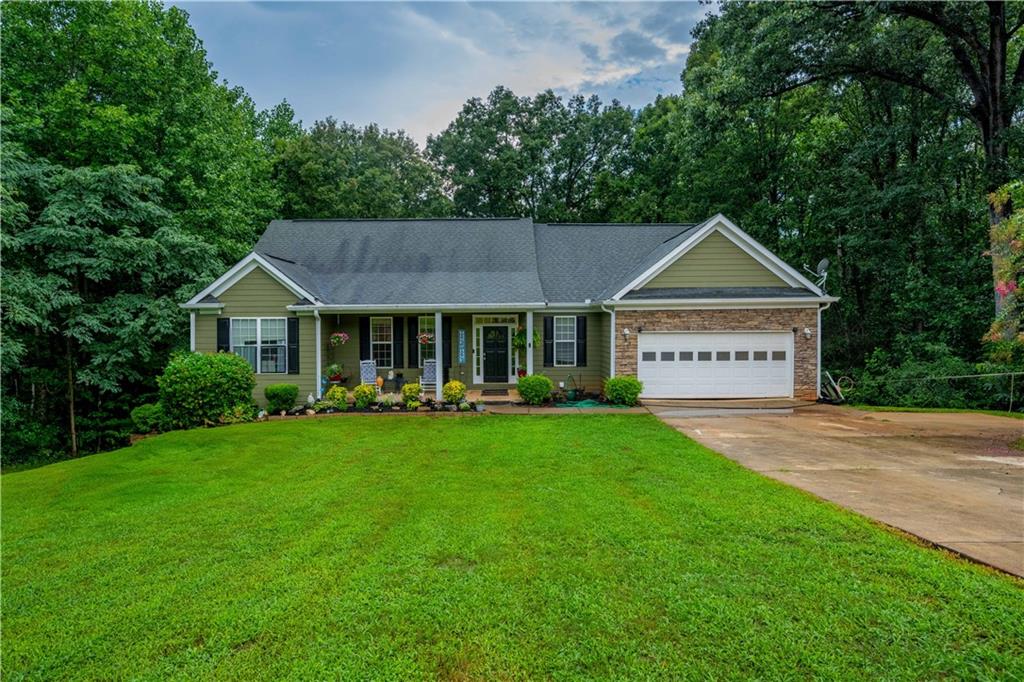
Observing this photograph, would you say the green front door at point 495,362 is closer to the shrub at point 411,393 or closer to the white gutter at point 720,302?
the shrub at point 411,393

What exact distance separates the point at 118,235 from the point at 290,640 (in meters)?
15.4

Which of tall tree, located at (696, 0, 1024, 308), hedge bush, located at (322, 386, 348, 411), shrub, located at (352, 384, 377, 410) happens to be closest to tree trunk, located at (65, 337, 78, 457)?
hedge bush, located at (322, 386, 348, 411)

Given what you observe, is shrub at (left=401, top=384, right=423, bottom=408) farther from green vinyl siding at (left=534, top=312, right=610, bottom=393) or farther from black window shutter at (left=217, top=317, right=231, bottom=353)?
black window shutter at (left=217, top=317, right=231, bottom=353)

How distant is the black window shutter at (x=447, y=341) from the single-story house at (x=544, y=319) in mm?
32

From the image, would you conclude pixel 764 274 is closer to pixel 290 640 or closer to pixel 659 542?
pixel 659 542

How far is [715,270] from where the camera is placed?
13133mm

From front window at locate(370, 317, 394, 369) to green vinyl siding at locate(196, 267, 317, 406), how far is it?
2.03 m

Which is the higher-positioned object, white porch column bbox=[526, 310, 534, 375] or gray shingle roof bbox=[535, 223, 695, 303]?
gray shingle roof bbox=[535, 223, 695, 303]

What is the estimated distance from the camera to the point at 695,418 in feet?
35.9

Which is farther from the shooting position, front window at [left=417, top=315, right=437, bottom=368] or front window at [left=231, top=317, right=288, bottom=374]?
front window at [left=417, top=315, right=437, bottom=368]

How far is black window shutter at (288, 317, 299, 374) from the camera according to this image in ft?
41.8

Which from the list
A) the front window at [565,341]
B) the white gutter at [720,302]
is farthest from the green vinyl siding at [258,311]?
the white gutter at [720,302]

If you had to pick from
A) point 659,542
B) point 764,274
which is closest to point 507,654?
point 659,542

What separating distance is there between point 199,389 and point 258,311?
2.77 m
